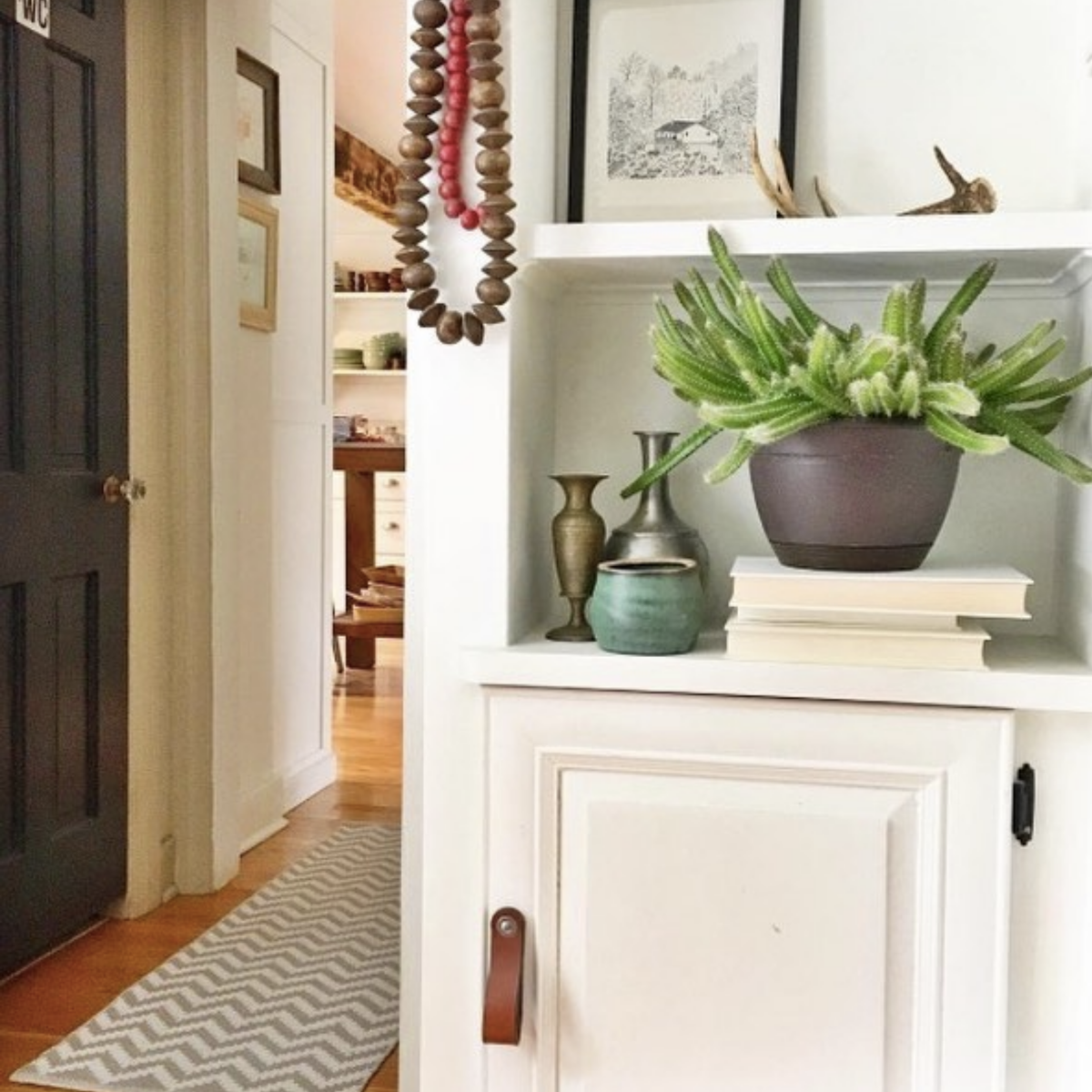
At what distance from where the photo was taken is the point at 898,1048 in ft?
3.88

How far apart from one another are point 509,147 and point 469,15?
4.8 inches

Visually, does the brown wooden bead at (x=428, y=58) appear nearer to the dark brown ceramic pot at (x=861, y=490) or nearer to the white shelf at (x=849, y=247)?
the white shelf at (x=849, y=247)

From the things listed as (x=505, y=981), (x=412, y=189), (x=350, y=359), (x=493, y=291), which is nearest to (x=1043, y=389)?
(x=493, y=291)

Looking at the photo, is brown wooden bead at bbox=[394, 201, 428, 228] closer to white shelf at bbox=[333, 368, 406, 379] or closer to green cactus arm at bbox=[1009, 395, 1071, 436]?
green cactus arm at bbox=[1009, 395, 1071, 436]

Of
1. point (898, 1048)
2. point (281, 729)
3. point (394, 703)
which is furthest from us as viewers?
point (394, 703)

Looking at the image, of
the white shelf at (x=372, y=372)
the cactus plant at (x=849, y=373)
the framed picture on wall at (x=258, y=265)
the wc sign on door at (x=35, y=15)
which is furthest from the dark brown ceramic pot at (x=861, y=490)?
the white shelf at (x=372, y=372)

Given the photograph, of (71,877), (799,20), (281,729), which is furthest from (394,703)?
(799,20)

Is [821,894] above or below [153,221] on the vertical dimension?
below

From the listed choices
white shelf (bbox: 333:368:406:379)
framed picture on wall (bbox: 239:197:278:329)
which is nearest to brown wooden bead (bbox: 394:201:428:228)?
framed picture on wall (bbox: 239:197:278:329)

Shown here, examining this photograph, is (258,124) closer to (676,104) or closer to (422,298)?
(676,104)

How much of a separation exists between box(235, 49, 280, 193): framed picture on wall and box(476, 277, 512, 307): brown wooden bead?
6.63 feet

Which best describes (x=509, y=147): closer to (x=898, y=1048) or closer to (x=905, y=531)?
(x=905, y=531)

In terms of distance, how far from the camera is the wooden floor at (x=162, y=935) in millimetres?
2188

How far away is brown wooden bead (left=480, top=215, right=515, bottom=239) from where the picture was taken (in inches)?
46.9
